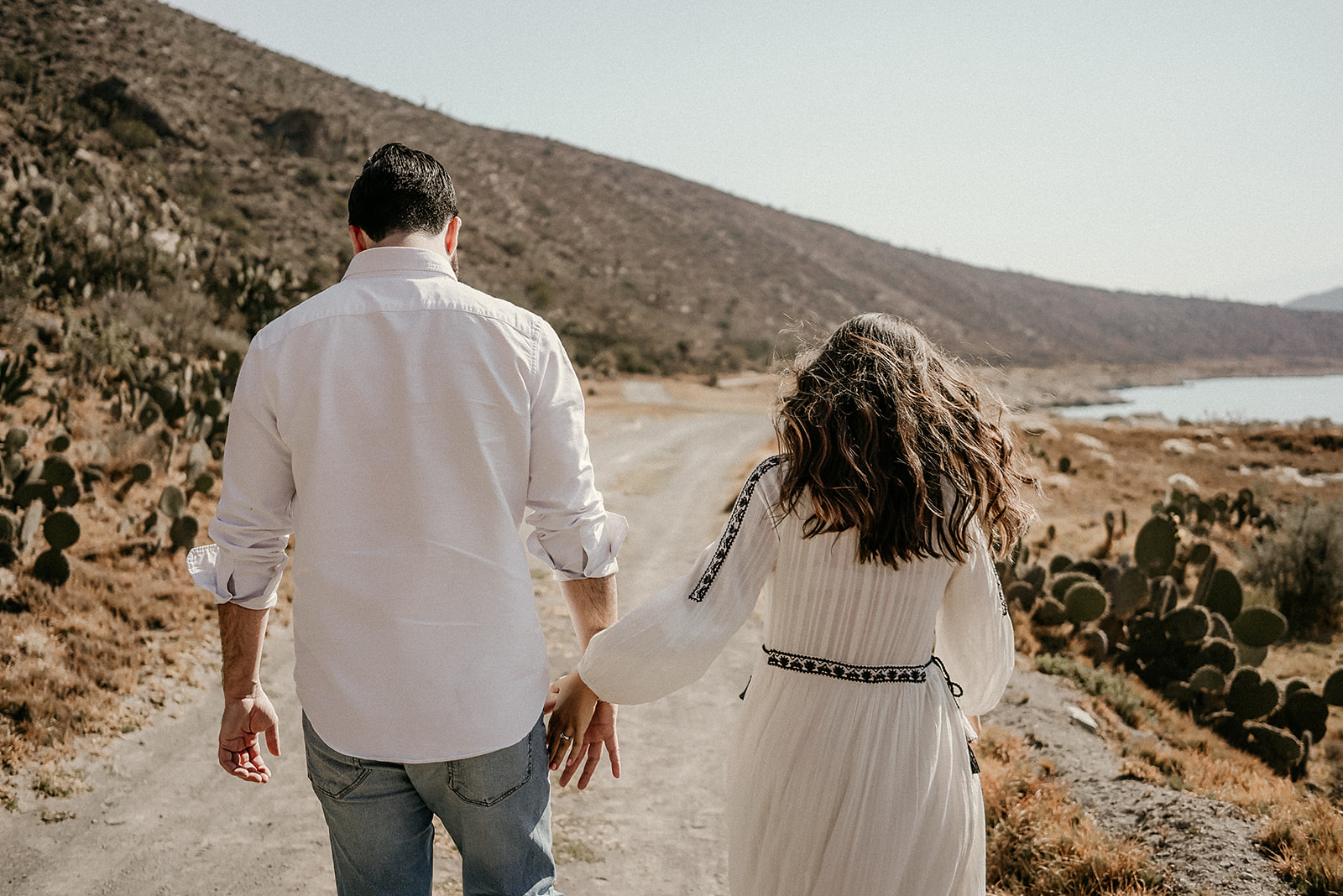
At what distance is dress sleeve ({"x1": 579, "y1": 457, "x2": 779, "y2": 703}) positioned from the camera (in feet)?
5.98

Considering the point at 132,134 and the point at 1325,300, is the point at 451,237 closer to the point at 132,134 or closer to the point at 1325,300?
the point at 132,134

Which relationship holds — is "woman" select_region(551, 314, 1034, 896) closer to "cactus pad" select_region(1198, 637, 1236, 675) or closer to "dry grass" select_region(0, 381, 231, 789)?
"dry grass" select_region(0, 381, 231, 789)

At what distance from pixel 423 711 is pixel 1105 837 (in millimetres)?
3367

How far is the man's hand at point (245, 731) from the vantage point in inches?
72.4

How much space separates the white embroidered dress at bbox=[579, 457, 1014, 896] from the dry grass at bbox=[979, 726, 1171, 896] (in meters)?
1.76

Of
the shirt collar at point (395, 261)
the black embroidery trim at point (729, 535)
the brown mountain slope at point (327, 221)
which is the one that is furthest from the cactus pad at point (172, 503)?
the brown mountain slope at point (327, 221)

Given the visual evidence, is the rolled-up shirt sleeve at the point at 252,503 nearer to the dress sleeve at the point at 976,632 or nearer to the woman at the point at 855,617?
the woman at the point at 855,617

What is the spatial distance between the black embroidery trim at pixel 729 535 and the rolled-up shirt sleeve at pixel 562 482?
21 cm

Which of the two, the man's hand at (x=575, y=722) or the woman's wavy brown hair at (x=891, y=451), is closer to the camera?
the woman's wavy brown hair at (x=891, y=451)

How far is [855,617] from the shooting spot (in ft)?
6.16

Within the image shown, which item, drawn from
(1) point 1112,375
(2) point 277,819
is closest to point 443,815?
(2) point 277,819

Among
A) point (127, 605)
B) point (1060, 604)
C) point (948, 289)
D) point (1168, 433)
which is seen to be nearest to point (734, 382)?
point (1168, 433)

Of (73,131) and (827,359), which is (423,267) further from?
(73,131)

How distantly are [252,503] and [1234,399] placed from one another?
67147mm
